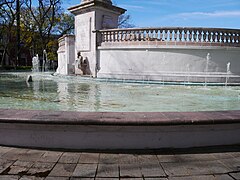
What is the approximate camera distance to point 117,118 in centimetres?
310

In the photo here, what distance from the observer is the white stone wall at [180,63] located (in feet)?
39.5

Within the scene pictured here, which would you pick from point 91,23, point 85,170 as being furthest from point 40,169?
point 91,23

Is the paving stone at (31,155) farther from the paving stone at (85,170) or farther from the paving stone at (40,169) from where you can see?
the paving stone at (85,170)

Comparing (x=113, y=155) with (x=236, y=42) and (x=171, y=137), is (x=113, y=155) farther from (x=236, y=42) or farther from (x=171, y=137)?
(x=236, y=42)

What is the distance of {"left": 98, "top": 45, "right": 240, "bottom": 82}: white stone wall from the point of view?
39.5 feet

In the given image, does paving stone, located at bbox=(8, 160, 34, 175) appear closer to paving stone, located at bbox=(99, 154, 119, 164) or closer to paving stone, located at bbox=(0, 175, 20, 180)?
paving stone, located at bbox=(0, 175, 20, 180)

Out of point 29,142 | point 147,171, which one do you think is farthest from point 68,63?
point 147,171

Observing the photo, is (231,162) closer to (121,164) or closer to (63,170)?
(121,164)

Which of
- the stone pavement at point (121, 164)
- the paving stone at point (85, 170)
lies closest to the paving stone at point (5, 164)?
the stone pavement at point (121, 164)

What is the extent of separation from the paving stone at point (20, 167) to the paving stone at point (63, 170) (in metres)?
0.32

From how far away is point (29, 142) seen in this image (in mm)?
3227

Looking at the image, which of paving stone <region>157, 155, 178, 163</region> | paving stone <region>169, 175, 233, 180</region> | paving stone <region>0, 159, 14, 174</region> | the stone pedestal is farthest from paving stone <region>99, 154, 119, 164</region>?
the stone pedestal

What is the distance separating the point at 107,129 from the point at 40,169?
0.97 meters

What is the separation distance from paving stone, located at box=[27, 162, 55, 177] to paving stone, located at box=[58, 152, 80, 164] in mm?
165
